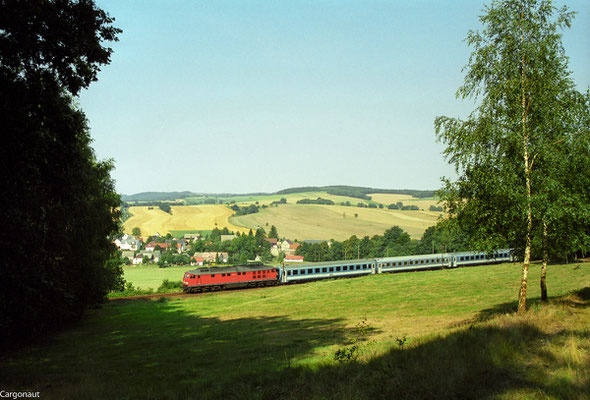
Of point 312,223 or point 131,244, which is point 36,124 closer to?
point 312,223

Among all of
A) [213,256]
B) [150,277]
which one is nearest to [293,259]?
[213,256]

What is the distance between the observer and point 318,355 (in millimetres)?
12375

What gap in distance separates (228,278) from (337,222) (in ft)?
412

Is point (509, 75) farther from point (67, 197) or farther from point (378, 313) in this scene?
point (67, 197)

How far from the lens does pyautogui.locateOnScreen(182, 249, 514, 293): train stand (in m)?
45.8

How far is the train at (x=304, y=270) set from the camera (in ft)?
150

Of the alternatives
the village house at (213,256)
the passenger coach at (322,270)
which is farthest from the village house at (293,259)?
the passenger coach at (322,270)

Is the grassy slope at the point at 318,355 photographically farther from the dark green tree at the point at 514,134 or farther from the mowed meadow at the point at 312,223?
the mowed meadow at the point at 312,223

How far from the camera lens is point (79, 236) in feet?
71.4

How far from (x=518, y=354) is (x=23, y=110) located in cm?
1618

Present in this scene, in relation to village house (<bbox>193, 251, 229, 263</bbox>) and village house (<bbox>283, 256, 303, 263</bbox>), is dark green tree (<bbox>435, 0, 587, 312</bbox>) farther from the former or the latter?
village house (<bbox>193, 251, 229, 263</bbox>)

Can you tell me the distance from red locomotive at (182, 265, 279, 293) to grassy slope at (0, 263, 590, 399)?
49.2 feet

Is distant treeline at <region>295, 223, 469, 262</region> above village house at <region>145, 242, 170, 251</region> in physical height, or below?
above

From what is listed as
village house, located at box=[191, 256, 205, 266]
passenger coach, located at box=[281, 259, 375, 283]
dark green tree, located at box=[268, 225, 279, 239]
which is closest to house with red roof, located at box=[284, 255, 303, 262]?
village house, located at box=[191, 256, 205, 266]
